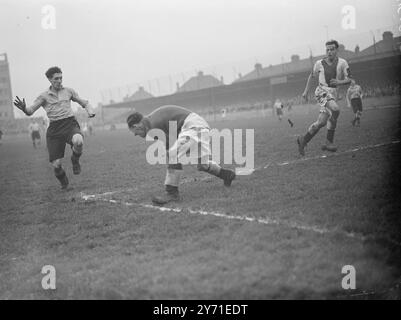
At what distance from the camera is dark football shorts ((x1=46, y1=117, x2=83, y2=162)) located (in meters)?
7.70

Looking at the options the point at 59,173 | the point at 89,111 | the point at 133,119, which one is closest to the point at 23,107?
the point at 89,111

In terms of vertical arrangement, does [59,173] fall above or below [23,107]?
below

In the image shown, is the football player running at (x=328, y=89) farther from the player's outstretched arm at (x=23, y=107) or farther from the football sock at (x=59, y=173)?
the player's outstretched arm at (x=23, y=107)

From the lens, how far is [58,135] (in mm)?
7727

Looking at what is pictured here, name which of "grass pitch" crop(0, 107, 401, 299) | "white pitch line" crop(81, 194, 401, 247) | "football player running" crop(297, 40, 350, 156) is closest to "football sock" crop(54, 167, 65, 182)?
"grass pitch" crop(0, 107, 401, 299)

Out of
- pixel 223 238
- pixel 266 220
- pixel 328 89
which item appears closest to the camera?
pixel 223 238

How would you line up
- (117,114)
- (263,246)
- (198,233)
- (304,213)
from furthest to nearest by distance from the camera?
(117,114) < (304,213) < (198,233) < (263,246)

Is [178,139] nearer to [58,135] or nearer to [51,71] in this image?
[58,135]

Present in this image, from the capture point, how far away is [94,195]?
730 centimetres

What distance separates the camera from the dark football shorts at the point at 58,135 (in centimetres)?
770

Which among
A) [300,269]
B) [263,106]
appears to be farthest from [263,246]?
[263,106]

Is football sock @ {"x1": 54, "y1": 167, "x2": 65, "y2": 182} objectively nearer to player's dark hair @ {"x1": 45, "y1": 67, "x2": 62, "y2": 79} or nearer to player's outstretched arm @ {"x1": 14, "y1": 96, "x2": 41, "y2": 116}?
player's outstretched arm @ {"x1": 14, "y1": 96, "x2": 41, "y2": 116}
